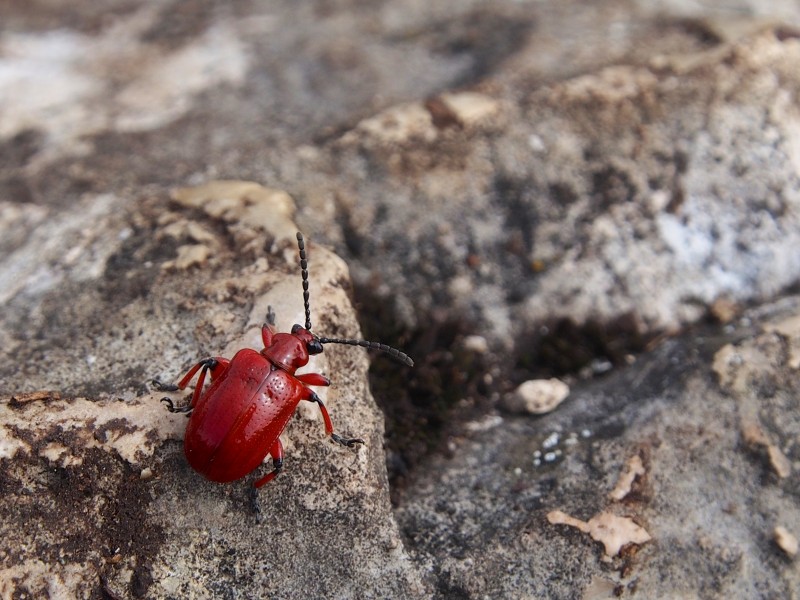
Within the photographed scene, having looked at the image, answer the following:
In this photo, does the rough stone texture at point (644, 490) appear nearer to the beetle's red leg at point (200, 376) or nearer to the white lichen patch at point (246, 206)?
the beetle's red leg at point (200, 376)

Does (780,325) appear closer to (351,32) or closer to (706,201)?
(706,201)

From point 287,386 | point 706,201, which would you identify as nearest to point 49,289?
point 287,386

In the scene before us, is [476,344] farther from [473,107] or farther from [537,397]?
[473,107]

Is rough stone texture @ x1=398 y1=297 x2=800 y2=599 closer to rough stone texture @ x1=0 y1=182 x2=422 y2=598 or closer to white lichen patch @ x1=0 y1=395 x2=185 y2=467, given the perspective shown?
rough stone texture @ x1=0 y1=182 x2=422 y2=598

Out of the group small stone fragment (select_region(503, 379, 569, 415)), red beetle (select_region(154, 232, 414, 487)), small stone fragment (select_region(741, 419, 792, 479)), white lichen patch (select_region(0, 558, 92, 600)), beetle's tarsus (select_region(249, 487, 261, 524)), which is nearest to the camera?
white lichen patch (select_region(0, 558, 92, 600))

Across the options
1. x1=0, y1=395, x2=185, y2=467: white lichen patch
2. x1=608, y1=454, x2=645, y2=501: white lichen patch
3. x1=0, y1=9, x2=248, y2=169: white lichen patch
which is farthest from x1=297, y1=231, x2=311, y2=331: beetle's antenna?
x1=0, y1=9, x2=248, y2=169: white lichen patch

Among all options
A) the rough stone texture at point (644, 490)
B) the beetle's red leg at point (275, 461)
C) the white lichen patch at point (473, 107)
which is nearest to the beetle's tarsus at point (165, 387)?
the beetle's red leg at point (275, 461)
